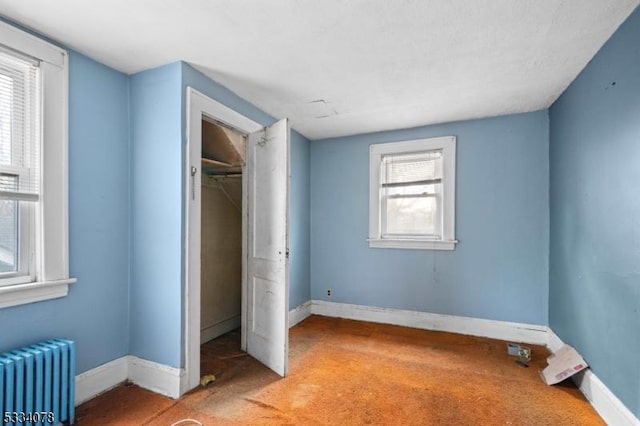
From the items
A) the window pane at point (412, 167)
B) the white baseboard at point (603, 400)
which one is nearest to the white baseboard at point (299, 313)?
the window pane at point (412, 167)

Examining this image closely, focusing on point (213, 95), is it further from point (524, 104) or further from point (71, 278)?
point (524, 104)

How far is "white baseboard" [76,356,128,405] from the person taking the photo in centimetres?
208

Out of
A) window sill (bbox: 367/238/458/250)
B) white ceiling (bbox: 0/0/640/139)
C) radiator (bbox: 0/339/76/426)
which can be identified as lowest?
radiator (bbox: 0/339/76/426)

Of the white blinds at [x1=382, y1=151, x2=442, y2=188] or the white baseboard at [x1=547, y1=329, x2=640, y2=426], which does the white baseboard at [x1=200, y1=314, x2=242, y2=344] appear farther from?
the white baseboard at [x1=547, y1=329, x2=640, y2=426]

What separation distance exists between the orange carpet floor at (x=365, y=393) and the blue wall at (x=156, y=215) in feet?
1.27

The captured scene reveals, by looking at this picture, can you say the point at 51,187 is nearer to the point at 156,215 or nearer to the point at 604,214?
the point at 156,215

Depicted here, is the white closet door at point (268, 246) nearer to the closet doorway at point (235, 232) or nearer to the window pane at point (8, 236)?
the closet doorway at point (235, 232)

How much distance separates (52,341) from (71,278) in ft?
1.25

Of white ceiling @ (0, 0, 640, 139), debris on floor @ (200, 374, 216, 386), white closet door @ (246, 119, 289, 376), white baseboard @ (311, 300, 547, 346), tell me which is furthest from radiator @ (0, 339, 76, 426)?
white baseboard @ (311, 300, 547, 346)

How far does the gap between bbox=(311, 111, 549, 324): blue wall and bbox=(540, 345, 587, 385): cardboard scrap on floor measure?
75 centimetres

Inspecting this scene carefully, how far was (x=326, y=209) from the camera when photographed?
420 centimetres

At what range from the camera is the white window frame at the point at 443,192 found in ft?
11.6

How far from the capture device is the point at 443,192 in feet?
11.7

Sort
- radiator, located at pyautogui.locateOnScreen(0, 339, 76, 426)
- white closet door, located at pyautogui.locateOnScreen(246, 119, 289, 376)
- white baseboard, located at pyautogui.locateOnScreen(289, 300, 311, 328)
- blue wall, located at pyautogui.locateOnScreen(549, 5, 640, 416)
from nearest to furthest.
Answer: radiator, located at pyautogui.locateOnScreen(0, 339, 76, 426)
blue wall, located at pyautogui.locateOnScreen(549, 5, 640, 416)
white closet door, located at pyautogui.locateOnScreen(246, 119, 289, 376)
white baseboard, located at pyautogui.locateOnScreen(289, 300, 311, 328)
